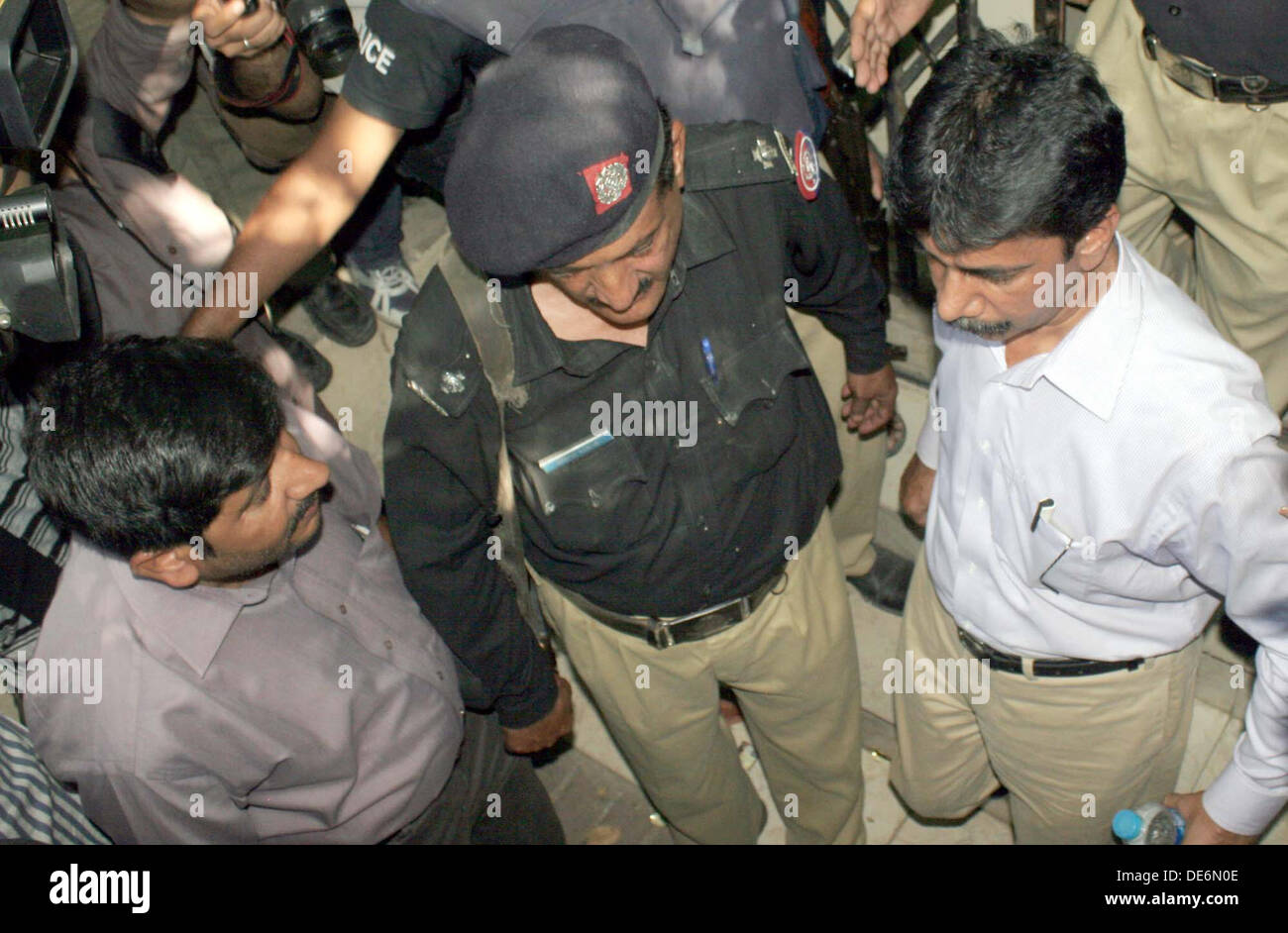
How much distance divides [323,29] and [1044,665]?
2.91 metres

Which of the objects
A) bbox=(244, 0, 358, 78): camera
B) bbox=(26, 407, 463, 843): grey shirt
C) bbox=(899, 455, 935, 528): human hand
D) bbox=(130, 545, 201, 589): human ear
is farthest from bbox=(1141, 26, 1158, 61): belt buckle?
bbox=(130, 545, 201, 589): human ear

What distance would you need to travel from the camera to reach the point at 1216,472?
6.09 ft

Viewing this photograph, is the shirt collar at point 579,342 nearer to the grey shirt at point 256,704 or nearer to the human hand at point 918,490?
the grey shirt at point 256,704

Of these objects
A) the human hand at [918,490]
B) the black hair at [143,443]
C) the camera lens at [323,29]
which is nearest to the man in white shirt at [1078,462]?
the human hand at [918,490]

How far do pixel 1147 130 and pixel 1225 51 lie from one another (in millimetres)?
304

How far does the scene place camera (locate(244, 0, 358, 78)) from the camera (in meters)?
3.61

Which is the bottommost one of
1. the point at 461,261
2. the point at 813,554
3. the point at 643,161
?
the point at 813,554

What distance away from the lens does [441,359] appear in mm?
2176

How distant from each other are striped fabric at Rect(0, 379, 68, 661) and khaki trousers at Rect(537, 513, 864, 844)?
113 centimetres

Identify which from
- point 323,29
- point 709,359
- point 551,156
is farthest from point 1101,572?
point 323,29

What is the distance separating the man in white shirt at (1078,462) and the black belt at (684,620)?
43cm

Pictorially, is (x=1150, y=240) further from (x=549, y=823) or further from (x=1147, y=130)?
(x=549, y=823)

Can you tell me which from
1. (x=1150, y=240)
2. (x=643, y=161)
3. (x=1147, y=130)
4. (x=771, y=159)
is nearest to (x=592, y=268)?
(x=643, y=161)

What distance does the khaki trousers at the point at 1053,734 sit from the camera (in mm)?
2396
